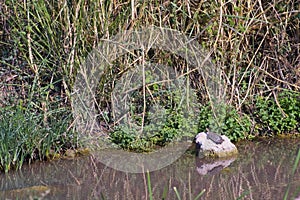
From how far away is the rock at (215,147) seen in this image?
4.08 m

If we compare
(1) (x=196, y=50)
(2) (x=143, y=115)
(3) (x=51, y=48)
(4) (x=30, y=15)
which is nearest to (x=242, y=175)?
Result: (2) (x=143, y=115)

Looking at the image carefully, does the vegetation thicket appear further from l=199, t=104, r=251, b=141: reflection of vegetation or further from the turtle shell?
the turtle shell

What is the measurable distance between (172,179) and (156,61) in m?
1.25

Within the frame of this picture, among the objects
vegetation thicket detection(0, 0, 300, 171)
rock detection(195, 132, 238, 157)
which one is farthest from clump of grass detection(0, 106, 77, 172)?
rock detection(195, 132, 238, 157)

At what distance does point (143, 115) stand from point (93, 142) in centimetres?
41

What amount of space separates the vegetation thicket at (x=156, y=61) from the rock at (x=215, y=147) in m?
0.26

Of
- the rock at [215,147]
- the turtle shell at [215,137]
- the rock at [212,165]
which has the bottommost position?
the rock at [212,165]

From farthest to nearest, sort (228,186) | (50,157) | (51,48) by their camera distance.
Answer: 1. (51,48)
2. (50,157)
3. (228,186)

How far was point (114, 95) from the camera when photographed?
4.48 meters

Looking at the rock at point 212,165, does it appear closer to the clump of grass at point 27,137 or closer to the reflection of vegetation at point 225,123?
the reflection of vegetation at point 225,123

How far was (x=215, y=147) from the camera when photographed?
4082 millimetres

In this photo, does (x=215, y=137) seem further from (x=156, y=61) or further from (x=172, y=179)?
(x=156, y=61)

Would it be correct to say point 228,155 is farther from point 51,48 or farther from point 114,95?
point 51,48

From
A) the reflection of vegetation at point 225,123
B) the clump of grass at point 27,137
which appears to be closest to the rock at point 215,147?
the reflection of vegetation at point 225,123
